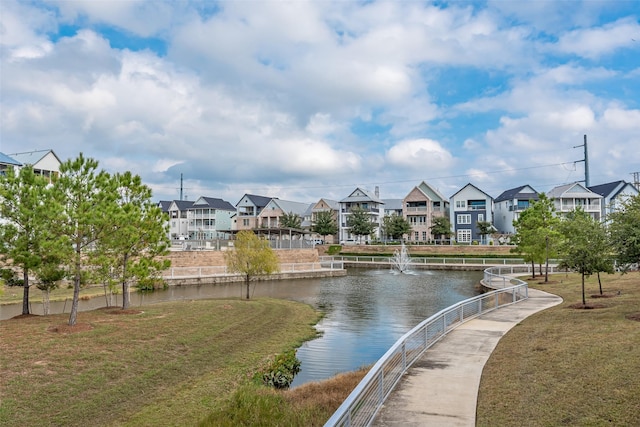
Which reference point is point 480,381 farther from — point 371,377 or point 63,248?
point 63,248

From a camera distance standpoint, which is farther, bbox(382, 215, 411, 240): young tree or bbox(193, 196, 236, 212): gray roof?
bbox(193, 196, 236, 212): gray roof

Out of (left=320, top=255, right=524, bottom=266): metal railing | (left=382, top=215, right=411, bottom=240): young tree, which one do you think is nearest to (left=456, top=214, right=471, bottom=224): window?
(left=382, top=215, right=411, bottom=240): young tree

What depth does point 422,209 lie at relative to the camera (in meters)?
89.9

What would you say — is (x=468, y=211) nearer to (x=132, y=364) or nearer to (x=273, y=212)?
(x=273, y=212)

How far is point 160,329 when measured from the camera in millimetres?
17688

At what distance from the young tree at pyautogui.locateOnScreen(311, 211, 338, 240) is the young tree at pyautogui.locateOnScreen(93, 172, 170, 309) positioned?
64522 mm

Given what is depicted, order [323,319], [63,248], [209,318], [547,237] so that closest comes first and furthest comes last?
[63,248], [209,318], [323,319], [547,237]

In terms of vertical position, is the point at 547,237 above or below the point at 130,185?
below

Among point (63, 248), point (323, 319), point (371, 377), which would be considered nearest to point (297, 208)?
point (323, 319)

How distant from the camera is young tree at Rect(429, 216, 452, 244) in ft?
267

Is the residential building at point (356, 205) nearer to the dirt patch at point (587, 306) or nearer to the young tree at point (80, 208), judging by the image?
the dirt patch at point (587, 306)

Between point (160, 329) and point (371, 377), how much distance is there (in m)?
11.8

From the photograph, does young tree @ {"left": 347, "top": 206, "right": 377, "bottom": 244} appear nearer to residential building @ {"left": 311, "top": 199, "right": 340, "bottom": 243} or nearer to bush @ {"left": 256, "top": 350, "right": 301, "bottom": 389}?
residential building @ {"left": 311, "top": 199, "right": 340, "bottom": 243}

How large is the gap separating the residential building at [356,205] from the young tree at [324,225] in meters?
4.86
